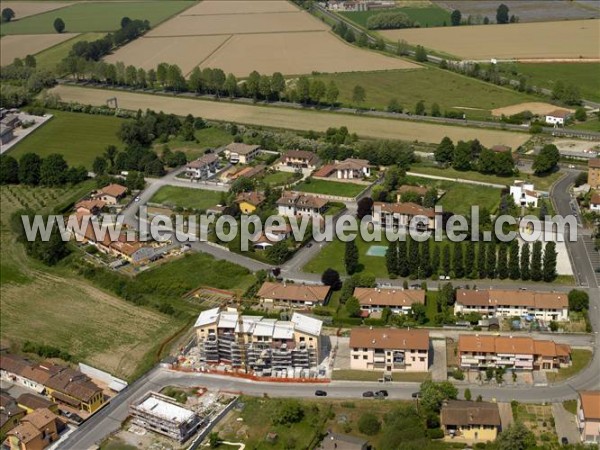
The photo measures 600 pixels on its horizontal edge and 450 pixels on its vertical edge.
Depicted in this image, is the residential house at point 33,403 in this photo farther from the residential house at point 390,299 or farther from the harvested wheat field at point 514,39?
the harvested wheat field at point 514,39

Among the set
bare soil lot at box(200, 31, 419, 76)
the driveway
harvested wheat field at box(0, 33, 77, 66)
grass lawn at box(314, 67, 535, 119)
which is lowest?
the driveway

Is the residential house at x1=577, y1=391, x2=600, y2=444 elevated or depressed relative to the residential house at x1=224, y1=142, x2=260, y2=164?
depressed

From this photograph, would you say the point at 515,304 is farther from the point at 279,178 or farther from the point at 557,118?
the point at 557,118

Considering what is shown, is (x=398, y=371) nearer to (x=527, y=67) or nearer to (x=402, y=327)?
(x=402, y=327)

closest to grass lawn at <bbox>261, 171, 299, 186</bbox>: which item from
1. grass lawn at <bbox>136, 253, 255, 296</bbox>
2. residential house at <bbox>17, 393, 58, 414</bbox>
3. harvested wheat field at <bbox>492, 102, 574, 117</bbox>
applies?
grass lawn at <bbox>136, 253, 255, 296</bbox>

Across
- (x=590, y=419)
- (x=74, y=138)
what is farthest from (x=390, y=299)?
(x=74, y=138)

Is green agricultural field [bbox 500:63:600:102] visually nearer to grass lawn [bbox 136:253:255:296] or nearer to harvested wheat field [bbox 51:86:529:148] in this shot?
harvested wheat field [bbox 51:86:529:148]

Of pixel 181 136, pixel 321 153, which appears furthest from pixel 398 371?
pixel 181 136
